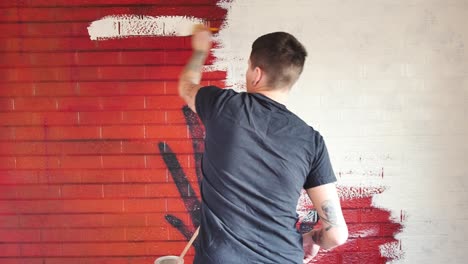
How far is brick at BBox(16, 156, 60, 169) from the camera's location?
2674 millimetres

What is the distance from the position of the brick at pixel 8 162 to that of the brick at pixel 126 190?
62 centimetres

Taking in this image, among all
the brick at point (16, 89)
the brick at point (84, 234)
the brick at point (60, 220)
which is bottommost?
the brick at point (84, 234)

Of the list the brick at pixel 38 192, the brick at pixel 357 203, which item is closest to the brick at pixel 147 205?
the brick at pixel 38 192

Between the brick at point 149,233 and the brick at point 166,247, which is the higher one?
the brick at point 149,233

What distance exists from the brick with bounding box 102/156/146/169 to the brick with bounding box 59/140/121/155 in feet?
0.14

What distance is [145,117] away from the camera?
104 inches

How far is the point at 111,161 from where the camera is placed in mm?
2670

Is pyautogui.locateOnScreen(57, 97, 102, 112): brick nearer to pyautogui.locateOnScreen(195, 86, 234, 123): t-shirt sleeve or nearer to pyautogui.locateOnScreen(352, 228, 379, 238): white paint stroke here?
pyautogui.locateOnScreen(195, 86, 234, 123): t-shirt sleeve

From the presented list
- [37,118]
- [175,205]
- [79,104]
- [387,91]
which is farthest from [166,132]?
[387,91]

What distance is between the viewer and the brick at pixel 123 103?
2.63m

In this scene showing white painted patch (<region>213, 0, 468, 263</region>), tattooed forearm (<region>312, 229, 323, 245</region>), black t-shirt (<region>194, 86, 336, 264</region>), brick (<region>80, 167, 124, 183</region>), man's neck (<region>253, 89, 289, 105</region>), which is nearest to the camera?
black t-shirt (<region>194, 86, 336, 264</region>)

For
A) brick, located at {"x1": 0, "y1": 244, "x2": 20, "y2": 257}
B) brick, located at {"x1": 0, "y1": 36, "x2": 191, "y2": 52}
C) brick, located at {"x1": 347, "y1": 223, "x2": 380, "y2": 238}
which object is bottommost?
brick, located at {"x1": 0, "y1": 244, "x2": 20, "y2": 257}

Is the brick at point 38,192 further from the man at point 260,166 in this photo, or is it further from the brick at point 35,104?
the man at point 260,166

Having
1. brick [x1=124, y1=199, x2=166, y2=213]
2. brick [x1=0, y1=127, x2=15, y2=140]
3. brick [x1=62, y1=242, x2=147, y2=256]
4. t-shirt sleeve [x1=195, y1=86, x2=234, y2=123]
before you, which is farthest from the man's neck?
brick [x1=0, y1=127, x2=15, y2=140]
